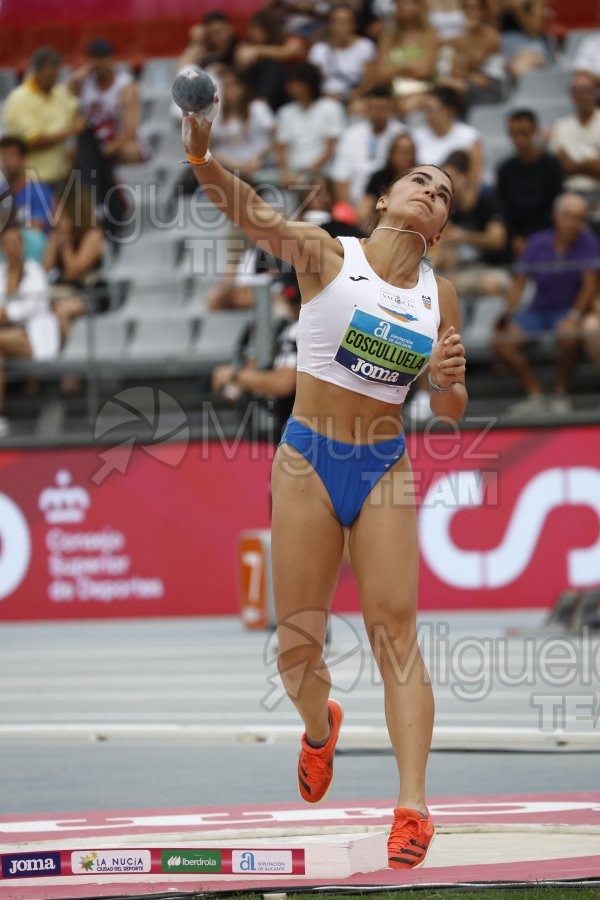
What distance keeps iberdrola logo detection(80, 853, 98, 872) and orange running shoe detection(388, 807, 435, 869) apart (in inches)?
35.0

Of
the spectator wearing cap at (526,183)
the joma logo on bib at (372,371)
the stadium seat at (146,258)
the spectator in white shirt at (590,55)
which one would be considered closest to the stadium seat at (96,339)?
the stadium seat at (146,258)

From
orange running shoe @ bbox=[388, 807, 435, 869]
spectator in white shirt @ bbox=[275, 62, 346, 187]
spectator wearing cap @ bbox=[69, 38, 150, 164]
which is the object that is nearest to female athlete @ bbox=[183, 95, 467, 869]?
orange running shoe @ bbox=[388, 807, 435, 869]

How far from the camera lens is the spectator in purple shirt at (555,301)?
12.9 meters

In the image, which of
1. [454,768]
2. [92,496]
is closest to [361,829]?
[454,768]

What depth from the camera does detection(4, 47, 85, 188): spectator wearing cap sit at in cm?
1641

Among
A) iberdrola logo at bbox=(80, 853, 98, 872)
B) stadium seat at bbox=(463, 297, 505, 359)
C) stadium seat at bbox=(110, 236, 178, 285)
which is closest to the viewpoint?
iberdrola logo at bbox=(80, 853, 98, 872)

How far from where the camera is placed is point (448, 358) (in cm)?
502

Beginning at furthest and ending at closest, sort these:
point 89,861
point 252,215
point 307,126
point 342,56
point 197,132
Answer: point 342,56 → point 307,126 → point 252,215 → point 197,132 → point 89,861

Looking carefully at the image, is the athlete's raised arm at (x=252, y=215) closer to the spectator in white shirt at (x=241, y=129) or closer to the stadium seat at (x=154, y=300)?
the stadium seat at (x=154, y=300)

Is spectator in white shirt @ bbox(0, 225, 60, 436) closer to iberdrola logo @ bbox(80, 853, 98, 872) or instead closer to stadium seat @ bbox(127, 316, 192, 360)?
stadium seat @ bbox(127, 316, 192, 360)

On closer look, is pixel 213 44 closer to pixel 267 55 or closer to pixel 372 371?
pixel 267 55

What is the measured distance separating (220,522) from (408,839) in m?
8.93

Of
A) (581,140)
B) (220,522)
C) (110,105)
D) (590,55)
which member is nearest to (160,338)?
(220,522)

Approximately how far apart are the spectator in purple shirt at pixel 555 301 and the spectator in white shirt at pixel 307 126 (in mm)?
3178
